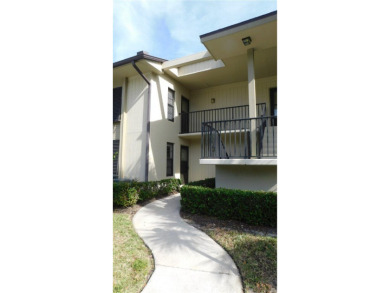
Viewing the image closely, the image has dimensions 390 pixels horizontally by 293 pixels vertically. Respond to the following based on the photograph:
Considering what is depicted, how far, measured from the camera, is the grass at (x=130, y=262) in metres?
2.49

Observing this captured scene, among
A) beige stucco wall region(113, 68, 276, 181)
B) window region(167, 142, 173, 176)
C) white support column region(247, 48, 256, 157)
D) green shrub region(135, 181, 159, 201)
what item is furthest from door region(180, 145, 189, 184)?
white support column region(247, 48, 256, 157)

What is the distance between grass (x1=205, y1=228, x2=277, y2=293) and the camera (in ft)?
8.13

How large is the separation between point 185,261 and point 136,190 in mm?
4053

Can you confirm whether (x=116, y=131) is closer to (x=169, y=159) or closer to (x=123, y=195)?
(x=169, y=159)

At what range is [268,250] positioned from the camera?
323cm

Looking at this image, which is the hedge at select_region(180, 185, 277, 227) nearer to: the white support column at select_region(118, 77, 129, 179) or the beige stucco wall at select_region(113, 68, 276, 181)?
the beige stucco wall at select_region(113, 68, 276, 181)

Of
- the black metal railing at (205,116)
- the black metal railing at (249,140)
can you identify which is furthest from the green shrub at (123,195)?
the black metal railing at (205,116)

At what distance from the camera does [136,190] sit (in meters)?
6.62

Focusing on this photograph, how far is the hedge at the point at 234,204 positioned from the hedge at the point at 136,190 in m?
1.82
